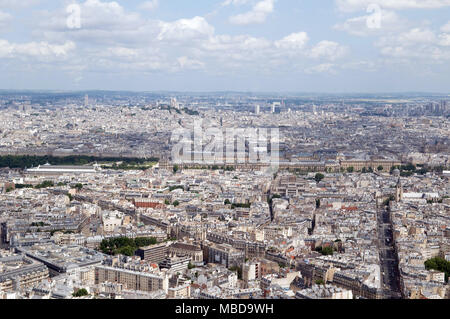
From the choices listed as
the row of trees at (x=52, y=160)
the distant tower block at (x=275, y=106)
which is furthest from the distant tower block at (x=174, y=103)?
the row of trees at (x=52, y=160)

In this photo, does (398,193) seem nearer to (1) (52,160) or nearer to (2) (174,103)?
(1) (52,160)

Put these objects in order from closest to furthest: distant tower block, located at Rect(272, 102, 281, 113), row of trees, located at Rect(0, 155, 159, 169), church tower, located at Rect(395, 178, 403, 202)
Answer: church tower, located at Rect(395, 178, 403, 202)
row of trees, located at Rect(0, 155, 159, 169)
distant tower block, located at Rect(272, 102, 281, 113)

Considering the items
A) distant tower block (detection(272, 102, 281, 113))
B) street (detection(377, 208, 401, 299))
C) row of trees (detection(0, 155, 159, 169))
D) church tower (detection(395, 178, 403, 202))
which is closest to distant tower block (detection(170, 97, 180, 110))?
distant tower block (detection(272, 102, 281, 113))

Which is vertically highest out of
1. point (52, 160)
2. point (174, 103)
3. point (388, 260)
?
point (174, 103)

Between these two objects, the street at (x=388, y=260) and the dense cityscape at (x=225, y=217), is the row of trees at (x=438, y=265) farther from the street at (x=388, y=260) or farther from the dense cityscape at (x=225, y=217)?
the street at (x=388, y=260)

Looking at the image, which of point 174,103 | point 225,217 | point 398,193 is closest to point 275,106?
point 174,103

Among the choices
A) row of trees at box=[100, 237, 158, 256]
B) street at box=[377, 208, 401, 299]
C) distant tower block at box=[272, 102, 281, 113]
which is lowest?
street at box=[377, 208, 401, 299]

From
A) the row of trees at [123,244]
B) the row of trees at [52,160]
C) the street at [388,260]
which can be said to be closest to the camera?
the street at [388,260]

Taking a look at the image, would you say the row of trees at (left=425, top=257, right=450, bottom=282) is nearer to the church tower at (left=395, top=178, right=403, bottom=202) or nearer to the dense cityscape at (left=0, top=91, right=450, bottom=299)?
the dense cityscape at (left=0, top=91, right=450, bottom=299)

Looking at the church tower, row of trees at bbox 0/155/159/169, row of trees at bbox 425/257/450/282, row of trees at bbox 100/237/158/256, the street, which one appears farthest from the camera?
row of trees at bbox 0/155/159/169
